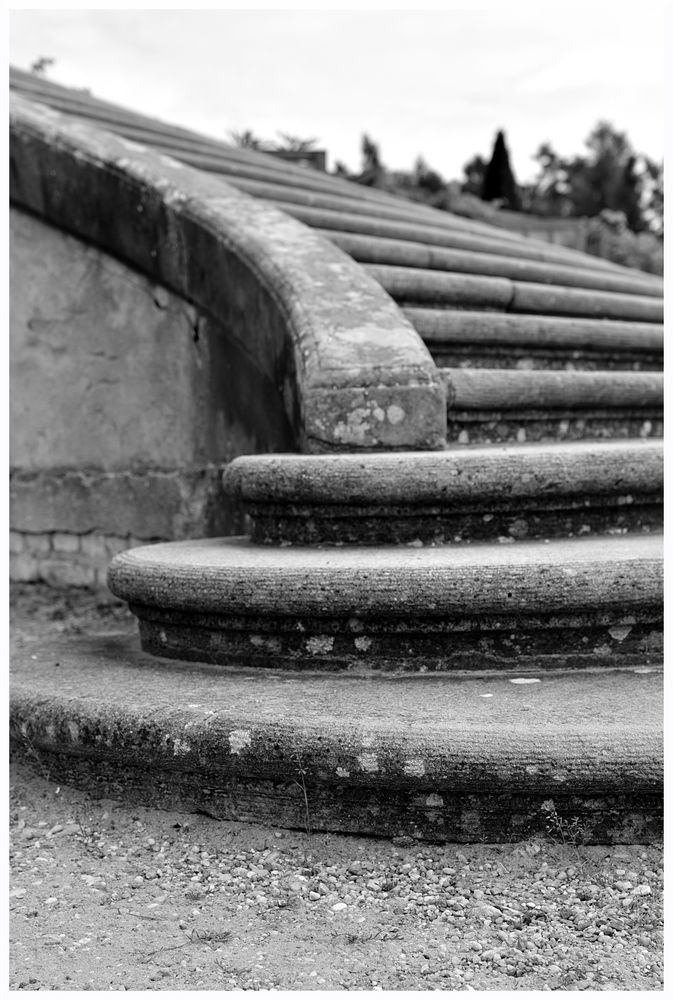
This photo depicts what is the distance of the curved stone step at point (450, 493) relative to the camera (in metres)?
2.42

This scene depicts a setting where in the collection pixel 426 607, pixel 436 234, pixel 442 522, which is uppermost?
pixel 436 234

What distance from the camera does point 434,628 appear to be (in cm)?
213

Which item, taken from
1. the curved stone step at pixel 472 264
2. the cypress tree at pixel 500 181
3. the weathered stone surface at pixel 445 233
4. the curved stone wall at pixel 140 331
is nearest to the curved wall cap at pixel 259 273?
the curved stone wall at pixel 140 331

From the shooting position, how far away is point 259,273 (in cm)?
327

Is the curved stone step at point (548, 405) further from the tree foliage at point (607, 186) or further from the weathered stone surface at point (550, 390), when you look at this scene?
the tree foliage at point (607, 186)

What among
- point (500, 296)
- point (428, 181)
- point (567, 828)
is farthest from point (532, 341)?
point (428, 181)

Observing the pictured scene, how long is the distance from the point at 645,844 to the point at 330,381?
156cm

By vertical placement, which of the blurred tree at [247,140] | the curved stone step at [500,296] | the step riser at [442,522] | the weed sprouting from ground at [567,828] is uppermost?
the blurred tree at [247,140]

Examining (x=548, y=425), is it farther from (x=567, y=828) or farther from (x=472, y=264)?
(x=567, y=828)

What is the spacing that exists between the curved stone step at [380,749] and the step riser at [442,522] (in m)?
0.47

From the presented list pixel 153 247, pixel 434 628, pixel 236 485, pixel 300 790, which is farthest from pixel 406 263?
pixel 300 790

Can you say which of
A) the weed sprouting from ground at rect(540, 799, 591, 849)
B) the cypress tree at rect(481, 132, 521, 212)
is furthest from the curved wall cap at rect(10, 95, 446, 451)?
the cypress tree at rect(481, 132, 521, 212)

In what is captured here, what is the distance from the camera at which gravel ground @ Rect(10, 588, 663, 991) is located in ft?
4.87

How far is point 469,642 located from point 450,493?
1.43ft
